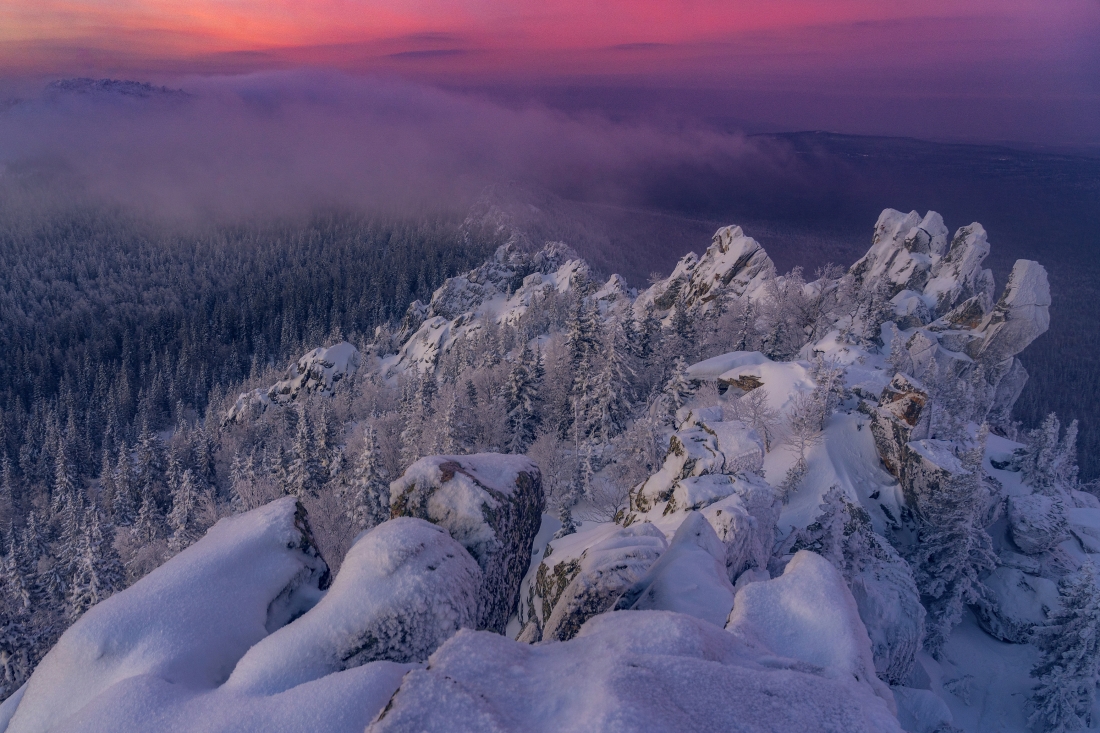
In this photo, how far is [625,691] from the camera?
766cm

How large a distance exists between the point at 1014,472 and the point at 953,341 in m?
22.7

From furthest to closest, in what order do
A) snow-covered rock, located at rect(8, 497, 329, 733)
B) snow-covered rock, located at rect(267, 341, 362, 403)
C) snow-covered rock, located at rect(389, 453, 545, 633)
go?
snow-covered rock, located at rect(267, 341, 362, 403) → snow-covered rock, located at rect(389, 453, 545, 633) → snow-covered rock, located at rect(8, 497, 329, 733)

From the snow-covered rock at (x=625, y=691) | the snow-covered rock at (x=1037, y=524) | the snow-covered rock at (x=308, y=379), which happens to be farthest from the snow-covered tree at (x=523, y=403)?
the snow-covered rock at (x=308, y=379)

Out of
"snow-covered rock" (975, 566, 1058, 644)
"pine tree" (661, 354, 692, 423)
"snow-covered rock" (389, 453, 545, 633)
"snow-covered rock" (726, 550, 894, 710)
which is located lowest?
"snow-covered rock" (975, 566, 1058, 644)

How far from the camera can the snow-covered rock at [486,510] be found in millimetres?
16500

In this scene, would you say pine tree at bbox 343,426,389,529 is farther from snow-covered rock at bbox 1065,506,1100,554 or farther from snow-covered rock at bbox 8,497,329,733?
snow-covered rock at bbox 1065,506,1100,554

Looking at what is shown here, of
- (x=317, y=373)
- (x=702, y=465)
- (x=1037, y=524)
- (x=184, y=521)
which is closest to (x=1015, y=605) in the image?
(x=1037, y=524)

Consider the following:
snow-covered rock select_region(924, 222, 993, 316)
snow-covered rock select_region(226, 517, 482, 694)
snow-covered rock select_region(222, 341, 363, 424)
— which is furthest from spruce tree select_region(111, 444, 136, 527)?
snow-covered rock select_region(924, 222, 993, 316)

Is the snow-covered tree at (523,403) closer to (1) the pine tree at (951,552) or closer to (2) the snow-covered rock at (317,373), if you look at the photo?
(1) the pine tree at (951,552)

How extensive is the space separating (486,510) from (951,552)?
2574cm

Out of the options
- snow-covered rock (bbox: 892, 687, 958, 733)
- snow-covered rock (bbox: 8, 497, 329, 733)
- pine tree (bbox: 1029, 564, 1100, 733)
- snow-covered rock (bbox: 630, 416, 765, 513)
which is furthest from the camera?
pine tree (bbox: 1029, 564, 1100, 733)

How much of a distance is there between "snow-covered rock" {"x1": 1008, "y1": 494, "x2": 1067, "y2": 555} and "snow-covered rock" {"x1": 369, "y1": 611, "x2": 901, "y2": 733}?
32712 millimetres

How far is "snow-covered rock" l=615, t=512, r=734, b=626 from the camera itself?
13.3 meters

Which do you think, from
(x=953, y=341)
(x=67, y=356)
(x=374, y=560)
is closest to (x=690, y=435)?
(x=374, y=560)
